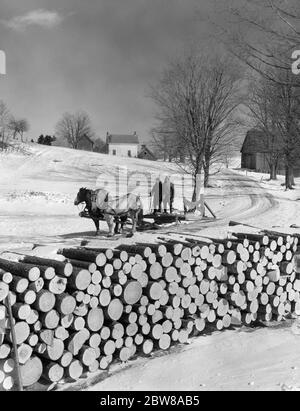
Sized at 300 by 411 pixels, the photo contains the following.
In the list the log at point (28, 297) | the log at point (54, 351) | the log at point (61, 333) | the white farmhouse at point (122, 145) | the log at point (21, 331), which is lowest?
the log at point (54, 351)

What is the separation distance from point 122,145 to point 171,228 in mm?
87628

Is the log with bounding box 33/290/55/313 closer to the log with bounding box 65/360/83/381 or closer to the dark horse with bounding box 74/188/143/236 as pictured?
the log with bounding box 65/360/83/381

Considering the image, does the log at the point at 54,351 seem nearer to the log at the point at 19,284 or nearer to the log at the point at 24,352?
the log at the point at 24,352

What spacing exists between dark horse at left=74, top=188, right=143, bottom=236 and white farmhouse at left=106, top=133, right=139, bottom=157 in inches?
3428

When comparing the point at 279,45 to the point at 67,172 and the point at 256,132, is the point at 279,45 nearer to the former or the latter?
the point at 256,132

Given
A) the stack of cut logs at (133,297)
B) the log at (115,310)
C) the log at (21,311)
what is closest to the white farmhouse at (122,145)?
the stack of cut logs at (133,297)

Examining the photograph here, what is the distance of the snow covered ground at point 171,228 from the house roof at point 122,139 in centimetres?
4477

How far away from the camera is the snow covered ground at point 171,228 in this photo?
6.14 m

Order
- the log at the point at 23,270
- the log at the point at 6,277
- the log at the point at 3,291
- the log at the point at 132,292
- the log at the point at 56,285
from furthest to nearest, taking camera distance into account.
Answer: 1. the log at the point at 132,292
2. the log at the point at 56,285
3. the log at the point at 23,270
4. the log at the point at 6,277
5. the log at the point at 3,291

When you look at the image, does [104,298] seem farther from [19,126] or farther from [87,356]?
[19,126]

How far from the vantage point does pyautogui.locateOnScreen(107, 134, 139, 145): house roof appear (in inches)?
4029

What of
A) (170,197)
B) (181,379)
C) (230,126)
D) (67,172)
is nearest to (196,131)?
(230,126)

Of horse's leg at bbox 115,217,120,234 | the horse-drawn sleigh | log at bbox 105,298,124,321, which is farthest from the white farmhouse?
log at bbox 105,298,124,321

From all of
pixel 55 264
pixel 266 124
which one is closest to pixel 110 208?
pixel 55 264
